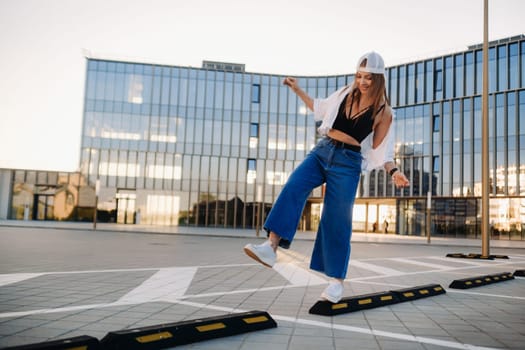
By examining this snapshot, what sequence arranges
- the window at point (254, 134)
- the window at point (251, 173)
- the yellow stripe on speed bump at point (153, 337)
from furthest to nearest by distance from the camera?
the window at point (254, 134), the window at point (251, 173), the yellow stripe on speed bump at point (153, 337)

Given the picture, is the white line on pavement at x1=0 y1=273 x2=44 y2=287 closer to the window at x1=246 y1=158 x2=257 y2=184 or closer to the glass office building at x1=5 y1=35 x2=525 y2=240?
the glass office building at x1=5 y1=35 x2=525 y2=240

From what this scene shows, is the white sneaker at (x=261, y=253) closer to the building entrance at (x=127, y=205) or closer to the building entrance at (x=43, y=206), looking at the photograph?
the building entrance at (x=127, y=205)

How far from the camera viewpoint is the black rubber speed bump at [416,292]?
5.09 metres

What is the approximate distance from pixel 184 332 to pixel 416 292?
3.44 m

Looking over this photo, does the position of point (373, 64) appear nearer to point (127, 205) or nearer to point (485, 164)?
point (485, 164)

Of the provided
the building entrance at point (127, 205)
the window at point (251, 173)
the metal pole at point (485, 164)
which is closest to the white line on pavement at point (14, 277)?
the metal pole at point (485, 164)

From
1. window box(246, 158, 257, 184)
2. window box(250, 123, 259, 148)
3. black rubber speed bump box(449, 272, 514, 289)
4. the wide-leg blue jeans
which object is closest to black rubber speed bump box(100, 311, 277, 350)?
the wide-leg blue jeans

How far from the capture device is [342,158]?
4.09 metres

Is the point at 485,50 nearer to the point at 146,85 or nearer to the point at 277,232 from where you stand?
the point at 277,232

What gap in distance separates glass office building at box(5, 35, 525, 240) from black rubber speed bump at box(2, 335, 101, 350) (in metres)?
37.3

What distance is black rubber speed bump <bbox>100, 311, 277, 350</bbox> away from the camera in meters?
2.60

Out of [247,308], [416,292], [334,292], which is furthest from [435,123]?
[247,308]

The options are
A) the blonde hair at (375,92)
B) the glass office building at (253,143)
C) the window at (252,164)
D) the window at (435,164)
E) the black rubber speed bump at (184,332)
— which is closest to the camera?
the black rubber speed bump at (184,332)

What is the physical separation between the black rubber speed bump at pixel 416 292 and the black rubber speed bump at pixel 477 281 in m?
0.73
